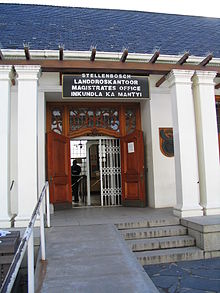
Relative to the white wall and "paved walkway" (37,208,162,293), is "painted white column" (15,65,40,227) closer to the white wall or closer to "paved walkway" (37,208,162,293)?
"paved walkway" (37,208,162,293)

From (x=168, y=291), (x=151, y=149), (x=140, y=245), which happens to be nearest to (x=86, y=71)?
(x=151, y=149)

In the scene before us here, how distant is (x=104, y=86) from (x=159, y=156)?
264 cm

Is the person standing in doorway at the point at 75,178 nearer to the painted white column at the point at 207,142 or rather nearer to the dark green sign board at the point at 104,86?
the dark green sign board at the point at 104,86

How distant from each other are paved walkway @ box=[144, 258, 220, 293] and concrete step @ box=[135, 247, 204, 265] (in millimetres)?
78

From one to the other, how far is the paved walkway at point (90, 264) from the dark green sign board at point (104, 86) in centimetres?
250

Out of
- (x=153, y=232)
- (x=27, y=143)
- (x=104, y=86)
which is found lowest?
(x=153, y=232)

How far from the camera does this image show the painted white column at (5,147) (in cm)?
499

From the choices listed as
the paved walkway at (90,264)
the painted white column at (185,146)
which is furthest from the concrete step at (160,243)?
the painted white column at (185,146)

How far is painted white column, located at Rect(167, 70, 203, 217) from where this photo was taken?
18.0 feet

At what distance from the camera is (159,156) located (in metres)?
7.22

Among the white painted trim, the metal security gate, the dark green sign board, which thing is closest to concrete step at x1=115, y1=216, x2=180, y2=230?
the dark green sign board

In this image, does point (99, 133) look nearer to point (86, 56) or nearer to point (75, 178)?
point (86, 56)

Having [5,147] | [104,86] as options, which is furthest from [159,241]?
[5,147]

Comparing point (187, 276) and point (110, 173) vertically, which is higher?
point (110, 173)
